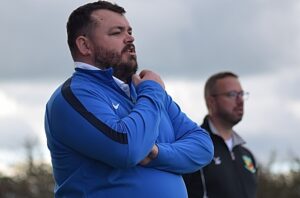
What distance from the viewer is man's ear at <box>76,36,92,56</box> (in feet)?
14.1

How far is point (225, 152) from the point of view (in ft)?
23.3

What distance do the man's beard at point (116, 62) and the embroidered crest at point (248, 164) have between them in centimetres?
314

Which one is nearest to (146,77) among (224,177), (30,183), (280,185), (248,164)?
(224,177)

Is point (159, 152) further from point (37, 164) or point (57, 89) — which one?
point (37, 164)

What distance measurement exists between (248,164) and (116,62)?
10.9 feet

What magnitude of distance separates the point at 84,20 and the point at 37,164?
2612 cm

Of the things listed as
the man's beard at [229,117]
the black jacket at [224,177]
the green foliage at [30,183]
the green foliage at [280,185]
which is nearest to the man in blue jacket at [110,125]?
the black jacket at [224,177]

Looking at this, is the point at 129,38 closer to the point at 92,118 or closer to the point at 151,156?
the point at 92,118

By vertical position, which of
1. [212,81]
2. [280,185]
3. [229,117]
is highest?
[212,81]

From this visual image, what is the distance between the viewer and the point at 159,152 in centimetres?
416

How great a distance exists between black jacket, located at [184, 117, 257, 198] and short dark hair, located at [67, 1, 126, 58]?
8.65 ft

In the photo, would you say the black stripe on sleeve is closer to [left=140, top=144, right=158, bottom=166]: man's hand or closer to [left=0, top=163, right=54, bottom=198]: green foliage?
[left=140, top=144, right=158, bottom=166]: man's hand

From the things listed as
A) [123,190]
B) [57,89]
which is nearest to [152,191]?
[123,190]

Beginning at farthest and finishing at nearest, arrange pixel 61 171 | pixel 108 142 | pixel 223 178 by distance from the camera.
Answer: pixel 223 178
pixel 61 171
pixel 108 142
